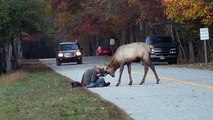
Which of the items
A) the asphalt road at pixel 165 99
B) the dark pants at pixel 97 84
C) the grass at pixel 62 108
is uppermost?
the dark pants at pixel 97 84

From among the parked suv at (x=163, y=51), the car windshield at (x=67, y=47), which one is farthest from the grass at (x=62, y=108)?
the car windshield at (x=67, y=47)

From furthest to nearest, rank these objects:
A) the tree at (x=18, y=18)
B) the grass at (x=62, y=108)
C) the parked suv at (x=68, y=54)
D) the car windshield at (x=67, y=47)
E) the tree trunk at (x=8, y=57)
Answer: the car windshield at (x=67, y=47)
the parked suv at (x=68, y=54)
the tree trunk at (x=8, y=57)
the tree at (x=18, y=18)
the grass at (x=62, y=108)

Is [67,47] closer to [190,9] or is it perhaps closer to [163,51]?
[163,51]

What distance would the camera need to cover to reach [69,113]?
12672mm

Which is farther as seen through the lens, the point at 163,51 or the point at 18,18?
the point at 163,51

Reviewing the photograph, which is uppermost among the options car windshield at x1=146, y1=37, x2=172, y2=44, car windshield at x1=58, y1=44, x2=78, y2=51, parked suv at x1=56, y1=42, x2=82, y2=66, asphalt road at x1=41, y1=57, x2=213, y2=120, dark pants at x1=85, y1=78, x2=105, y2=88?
car windshield at x1=146, y1=37, x2=172, y2=44

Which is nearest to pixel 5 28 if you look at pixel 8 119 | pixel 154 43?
pixel 154 43

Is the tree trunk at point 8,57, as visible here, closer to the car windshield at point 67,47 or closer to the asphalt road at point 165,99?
the car windshield at point 67,47

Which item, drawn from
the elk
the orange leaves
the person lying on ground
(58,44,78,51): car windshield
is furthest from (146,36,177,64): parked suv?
the person lying on ground

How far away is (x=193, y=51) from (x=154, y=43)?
5.67 meters

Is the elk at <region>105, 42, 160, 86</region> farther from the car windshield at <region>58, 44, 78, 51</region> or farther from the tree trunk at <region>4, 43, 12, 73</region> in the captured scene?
the car windshield at <region>58, 44, 78, 51</region>

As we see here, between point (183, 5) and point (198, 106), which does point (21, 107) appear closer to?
point (198, 106)

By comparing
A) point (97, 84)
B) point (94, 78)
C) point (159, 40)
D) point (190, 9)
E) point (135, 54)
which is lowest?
point (97, 84)

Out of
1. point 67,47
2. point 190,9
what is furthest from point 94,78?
point 67,47
